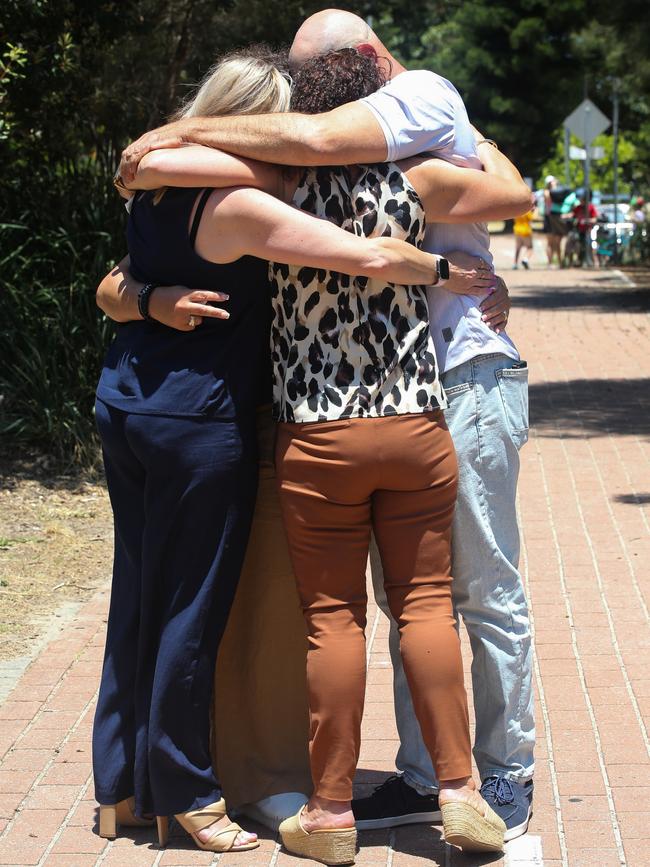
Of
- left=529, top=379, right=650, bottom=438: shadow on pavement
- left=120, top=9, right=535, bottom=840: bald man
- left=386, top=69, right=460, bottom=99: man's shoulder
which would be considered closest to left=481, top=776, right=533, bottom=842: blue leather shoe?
left=120, top=9, right=535, bottom=840: bald man

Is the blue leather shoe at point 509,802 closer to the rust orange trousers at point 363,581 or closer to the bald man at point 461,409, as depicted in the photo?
A: the bald man at point 461,409

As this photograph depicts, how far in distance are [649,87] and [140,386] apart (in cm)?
1969

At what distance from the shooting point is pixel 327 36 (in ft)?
10.9

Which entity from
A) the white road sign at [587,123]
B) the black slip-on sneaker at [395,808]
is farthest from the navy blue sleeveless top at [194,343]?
the white road sign at [587,123]

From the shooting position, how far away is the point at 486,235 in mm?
3574

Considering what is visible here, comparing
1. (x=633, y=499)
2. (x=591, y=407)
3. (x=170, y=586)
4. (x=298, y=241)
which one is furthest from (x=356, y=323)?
(x=591, y=407)

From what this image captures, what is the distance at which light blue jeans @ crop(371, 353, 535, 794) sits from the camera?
3.45 m

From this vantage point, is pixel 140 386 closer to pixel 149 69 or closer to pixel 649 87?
pixel 149 69

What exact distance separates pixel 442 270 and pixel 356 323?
252 mm

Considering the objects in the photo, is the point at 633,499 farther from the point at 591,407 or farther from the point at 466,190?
the point at 466,190

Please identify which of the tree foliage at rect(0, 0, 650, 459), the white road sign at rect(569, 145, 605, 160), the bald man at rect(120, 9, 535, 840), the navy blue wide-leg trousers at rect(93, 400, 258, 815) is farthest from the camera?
the white road sign at rect(569, 145, 605, 160)

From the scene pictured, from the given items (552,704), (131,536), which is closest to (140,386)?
(131,536)

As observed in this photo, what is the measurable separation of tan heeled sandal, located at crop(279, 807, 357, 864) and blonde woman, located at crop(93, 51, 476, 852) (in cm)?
16

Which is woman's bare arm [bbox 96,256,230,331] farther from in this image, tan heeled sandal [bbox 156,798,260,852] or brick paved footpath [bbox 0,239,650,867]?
brick paved footpath [bbox 0,239,650,867]
